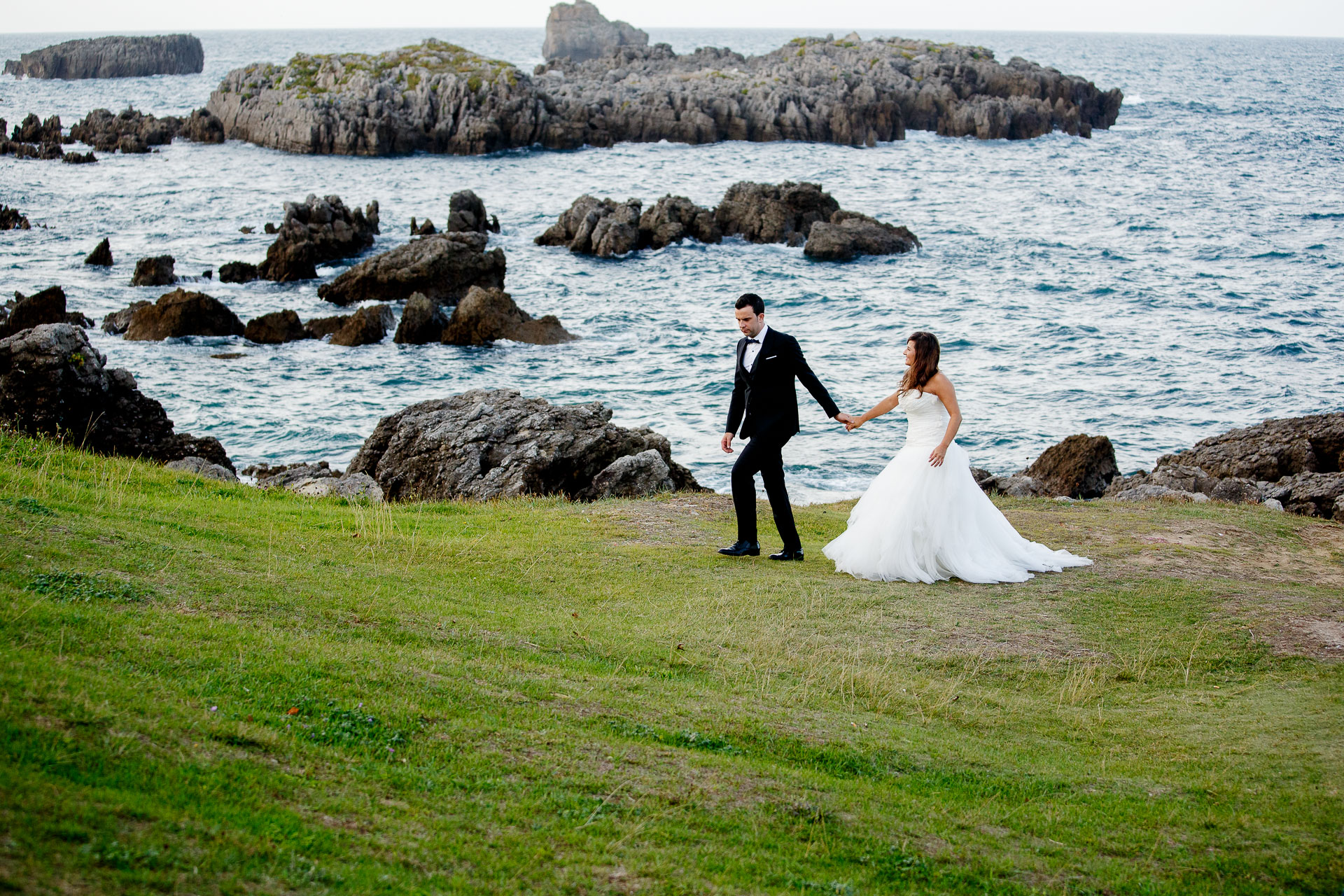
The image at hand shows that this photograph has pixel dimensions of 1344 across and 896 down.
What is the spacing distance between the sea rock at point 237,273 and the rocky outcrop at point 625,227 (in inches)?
629

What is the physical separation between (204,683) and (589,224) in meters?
49.6

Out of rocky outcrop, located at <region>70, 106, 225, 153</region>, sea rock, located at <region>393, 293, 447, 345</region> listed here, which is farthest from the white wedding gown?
rocky outcrop, located at <region>70, 106, 225, 153</region>

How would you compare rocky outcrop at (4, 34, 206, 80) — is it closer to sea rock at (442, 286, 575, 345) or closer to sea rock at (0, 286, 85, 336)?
sea rock at (0, 286, 85, 336)

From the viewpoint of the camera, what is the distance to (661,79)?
4363 inches

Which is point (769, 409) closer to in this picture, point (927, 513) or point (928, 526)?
point (927, 513)

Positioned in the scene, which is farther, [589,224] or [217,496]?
[589,224]

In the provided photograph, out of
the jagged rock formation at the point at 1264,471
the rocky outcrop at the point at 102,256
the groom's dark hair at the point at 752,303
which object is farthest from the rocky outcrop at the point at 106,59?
the groom's dark hair at the point at 752,303

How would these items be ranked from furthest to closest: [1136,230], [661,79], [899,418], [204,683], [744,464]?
[661,79], [1136,230], [899,418], [744,464], [204,683]

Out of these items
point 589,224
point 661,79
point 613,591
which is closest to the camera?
point 613,591

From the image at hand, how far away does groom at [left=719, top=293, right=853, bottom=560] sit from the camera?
502 inches

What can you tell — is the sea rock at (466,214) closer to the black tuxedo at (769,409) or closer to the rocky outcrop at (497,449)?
the rocky outcrop at (497,449)

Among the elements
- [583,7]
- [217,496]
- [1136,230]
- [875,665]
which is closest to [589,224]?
[1136,230]

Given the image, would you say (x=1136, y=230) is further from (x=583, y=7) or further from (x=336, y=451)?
(x=583, y=7)

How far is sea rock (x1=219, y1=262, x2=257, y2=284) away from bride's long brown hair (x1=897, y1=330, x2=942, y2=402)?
39638 mm
